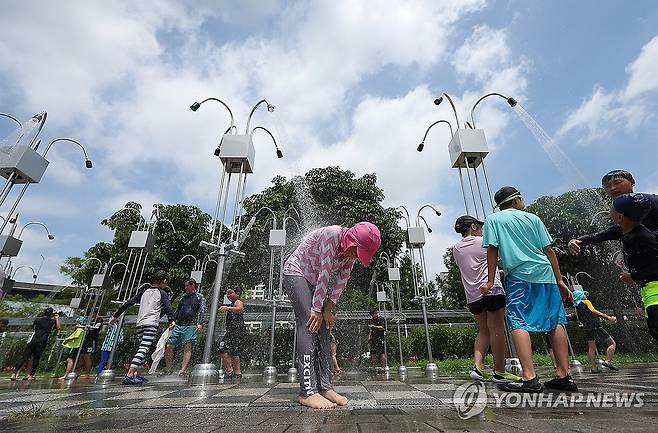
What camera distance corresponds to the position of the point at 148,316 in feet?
22.7

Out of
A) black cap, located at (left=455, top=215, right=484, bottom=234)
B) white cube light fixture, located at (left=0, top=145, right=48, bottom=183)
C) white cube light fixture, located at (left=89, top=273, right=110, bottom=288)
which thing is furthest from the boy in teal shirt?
white cube light fixture, located at (left=89, top=273, right=110, bottom=288)

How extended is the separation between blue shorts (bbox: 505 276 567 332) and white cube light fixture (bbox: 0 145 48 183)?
29.4 feet

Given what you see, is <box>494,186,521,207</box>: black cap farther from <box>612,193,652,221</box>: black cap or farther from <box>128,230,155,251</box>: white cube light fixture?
<box>128,230,155,251</box>: white cube light fixture

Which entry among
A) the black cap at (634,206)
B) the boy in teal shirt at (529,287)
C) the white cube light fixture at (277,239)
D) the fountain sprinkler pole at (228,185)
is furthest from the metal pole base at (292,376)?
the black cap at (634,206)

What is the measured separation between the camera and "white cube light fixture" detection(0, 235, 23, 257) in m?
7.87

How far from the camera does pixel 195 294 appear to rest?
772 centimetres

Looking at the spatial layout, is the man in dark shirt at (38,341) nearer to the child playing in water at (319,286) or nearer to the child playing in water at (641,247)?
the child playing in water at (319,286)

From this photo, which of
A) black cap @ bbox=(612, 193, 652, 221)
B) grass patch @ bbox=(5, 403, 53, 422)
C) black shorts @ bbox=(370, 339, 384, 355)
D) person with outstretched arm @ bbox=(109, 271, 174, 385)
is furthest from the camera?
black shorts @ bbox=(370, 339, 384, 355)

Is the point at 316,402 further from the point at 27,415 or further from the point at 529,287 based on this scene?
the point at 529,287

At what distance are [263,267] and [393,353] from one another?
35.2ft

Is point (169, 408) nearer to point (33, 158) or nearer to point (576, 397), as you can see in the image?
point (576, 397)

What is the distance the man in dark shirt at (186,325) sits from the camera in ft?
24.5

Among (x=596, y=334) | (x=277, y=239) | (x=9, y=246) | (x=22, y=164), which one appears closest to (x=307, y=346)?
(x=277, y=239)

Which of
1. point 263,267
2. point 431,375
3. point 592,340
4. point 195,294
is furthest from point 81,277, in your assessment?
point 592,340
